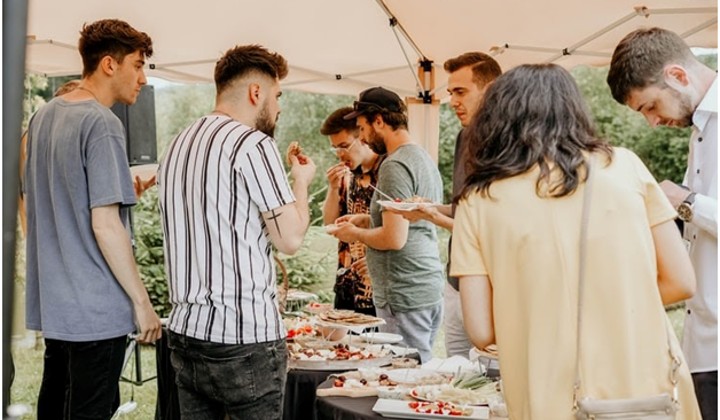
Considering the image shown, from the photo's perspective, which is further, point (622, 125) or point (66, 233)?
point (622, 125)

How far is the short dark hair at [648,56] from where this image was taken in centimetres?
184

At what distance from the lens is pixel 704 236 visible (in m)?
1.85

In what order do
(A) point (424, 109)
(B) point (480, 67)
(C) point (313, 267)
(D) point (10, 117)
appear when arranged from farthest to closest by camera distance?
(C) point (313, 267) < (A) point (424, 109) < (B) point (480, 67) < (D) point (10, 117)

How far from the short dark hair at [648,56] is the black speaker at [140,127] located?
414 cm

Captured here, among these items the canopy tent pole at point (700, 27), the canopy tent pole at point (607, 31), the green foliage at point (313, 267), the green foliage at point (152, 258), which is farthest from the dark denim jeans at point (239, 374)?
the green foliage at point (313, 267)

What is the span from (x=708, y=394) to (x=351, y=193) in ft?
7.83

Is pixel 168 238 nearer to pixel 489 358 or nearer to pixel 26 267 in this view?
pixel 26 267

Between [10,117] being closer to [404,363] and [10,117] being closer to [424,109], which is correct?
[404,363]

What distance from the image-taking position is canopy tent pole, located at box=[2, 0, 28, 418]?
0.70m

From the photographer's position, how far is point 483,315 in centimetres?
163

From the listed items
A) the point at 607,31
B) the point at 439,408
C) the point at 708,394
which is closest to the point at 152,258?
the point at 607,31

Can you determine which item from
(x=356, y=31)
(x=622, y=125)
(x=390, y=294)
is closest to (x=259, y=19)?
(x=356, y=31)

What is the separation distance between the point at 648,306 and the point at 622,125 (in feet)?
37.5

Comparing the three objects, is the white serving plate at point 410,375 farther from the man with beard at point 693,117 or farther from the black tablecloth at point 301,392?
the man with beard at point 693,117
